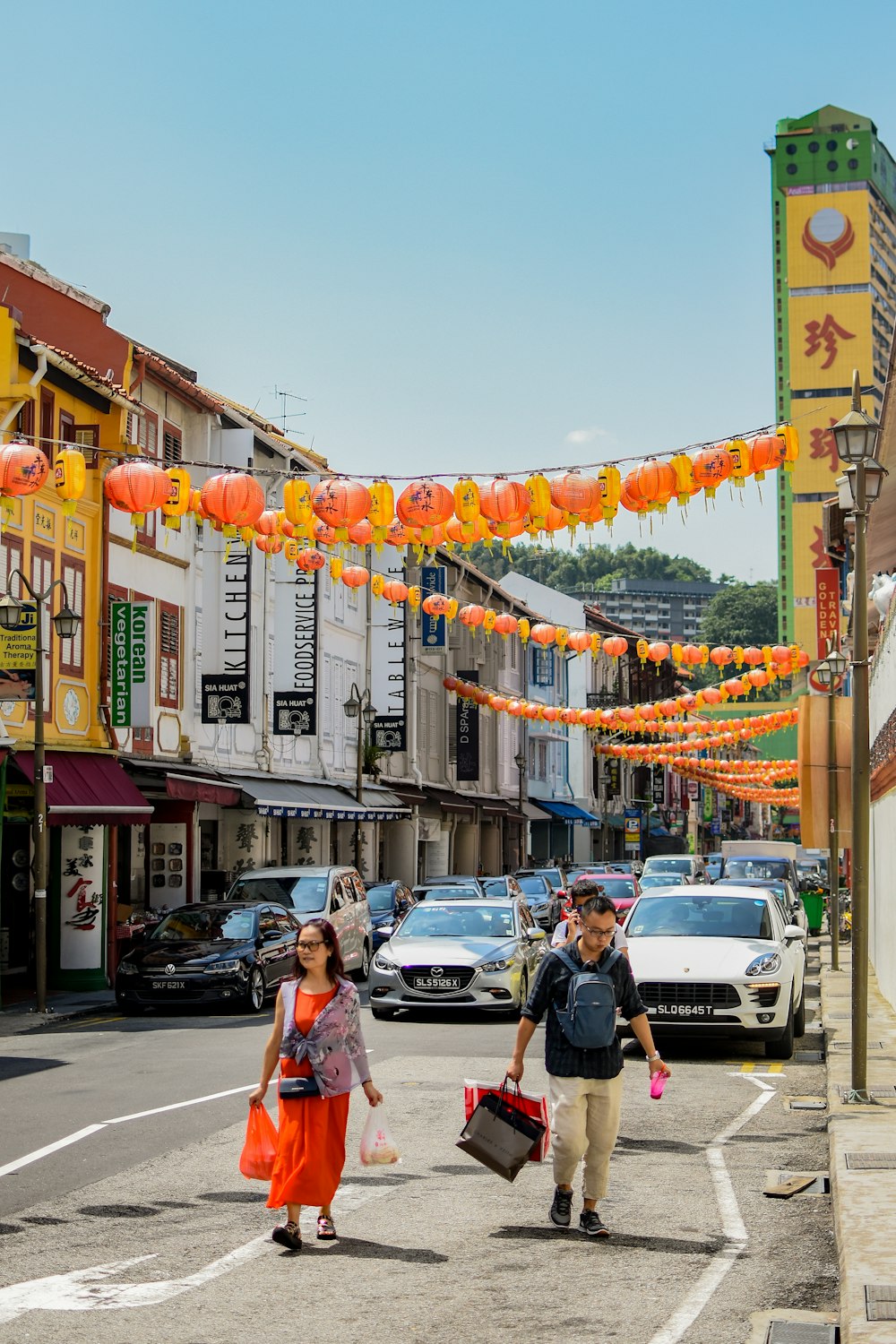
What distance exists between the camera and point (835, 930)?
89.4 ft

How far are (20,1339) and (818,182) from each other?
100991 mm

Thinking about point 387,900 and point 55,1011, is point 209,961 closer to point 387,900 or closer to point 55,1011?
point 55,1011

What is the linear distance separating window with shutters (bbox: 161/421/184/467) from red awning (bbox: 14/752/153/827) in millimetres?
7761

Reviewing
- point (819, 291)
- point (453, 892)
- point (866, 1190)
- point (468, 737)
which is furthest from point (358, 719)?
point (819, 291)

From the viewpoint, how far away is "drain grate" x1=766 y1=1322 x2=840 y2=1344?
21.6 feet

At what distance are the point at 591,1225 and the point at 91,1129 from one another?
4.98 m

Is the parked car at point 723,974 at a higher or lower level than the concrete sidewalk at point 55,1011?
higher

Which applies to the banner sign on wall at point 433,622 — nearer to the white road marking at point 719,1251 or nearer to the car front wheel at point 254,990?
the car front wheel at point 254,990

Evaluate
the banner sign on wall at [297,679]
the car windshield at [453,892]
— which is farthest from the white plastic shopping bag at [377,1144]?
the banner sign on wall at [297,679]

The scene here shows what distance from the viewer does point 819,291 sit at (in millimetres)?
93312

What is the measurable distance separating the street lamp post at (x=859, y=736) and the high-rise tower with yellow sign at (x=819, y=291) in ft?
230

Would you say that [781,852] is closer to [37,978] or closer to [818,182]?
[37,978]

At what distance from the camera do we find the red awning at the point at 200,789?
2986cm

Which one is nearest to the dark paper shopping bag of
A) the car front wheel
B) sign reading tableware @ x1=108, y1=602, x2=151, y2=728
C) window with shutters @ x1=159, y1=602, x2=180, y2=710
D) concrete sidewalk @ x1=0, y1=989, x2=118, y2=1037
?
concrete sidewalk @ x1=0, y1=989, x2=118, y2=1037
